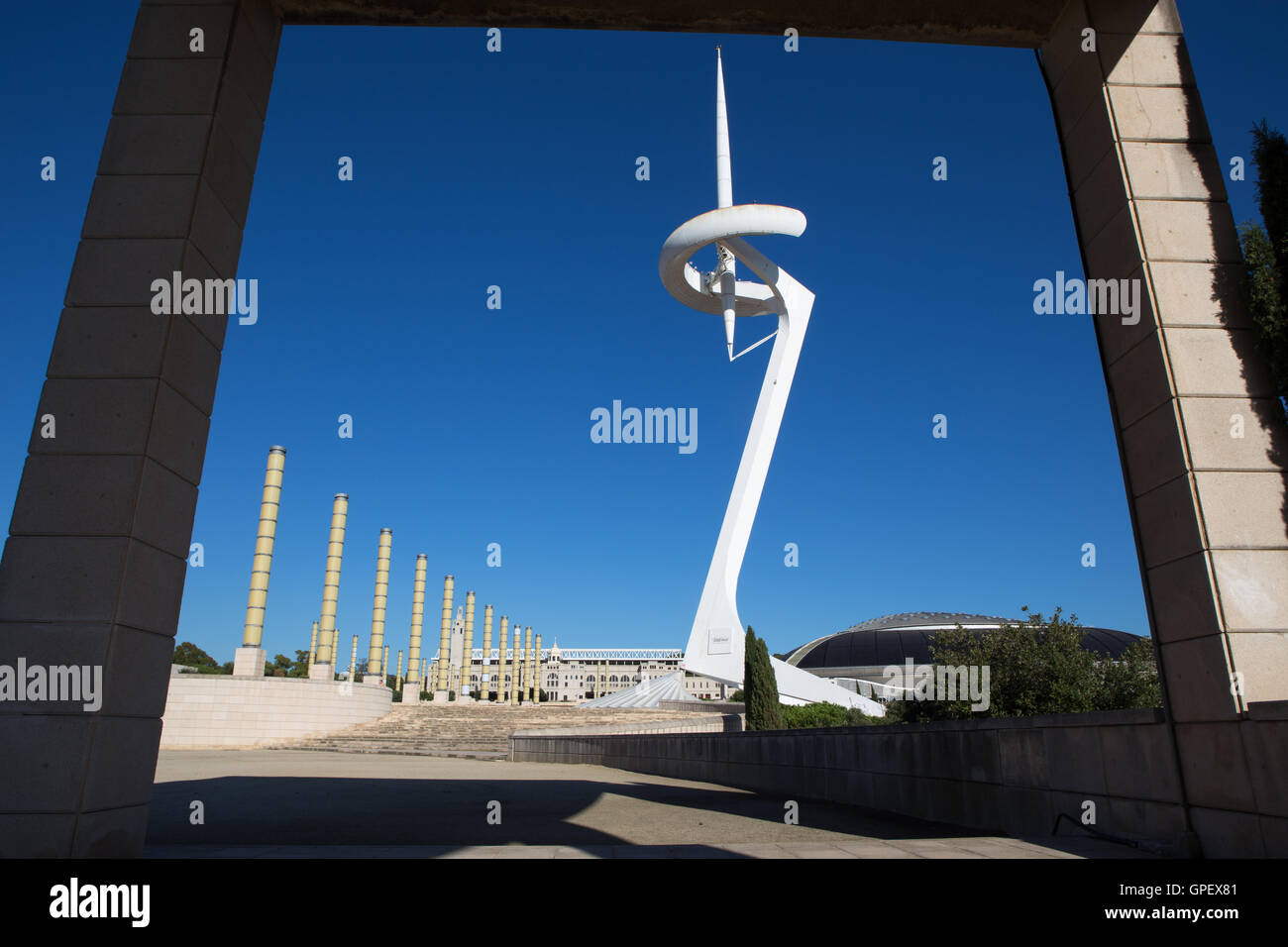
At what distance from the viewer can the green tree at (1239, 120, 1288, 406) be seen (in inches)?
166

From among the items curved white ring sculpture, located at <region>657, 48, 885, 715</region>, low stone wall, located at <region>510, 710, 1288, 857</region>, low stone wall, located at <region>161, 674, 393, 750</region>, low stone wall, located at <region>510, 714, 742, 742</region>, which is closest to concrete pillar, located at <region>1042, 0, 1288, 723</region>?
low stone wall, located at <region>510, 710, 1288, 857</region>

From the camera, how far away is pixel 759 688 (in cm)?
1638

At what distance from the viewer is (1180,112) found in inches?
191

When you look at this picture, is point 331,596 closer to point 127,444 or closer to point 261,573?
point 261,573

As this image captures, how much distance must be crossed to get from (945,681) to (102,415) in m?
9.80

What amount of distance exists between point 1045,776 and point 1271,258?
3376 millimetres

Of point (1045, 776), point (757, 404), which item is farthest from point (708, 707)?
point (1045, 776)

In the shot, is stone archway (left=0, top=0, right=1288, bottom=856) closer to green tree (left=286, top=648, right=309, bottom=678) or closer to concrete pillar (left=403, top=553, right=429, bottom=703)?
concrete pillar (left=403, top=553, right=429, bottom=703)

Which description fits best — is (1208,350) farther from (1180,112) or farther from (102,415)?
(102,415)

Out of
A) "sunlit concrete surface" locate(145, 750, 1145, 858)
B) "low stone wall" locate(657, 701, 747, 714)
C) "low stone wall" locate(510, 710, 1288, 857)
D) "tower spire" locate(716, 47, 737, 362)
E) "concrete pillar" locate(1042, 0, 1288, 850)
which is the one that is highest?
"tower spire" locate(716, 47, 737, 362)

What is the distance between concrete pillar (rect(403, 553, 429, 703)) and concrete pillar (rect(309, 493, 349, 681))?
7076mm

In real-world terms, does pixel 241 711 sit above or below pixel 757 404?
below

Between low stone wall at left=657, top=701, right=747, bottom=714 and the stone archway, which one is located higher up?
the stone archway
